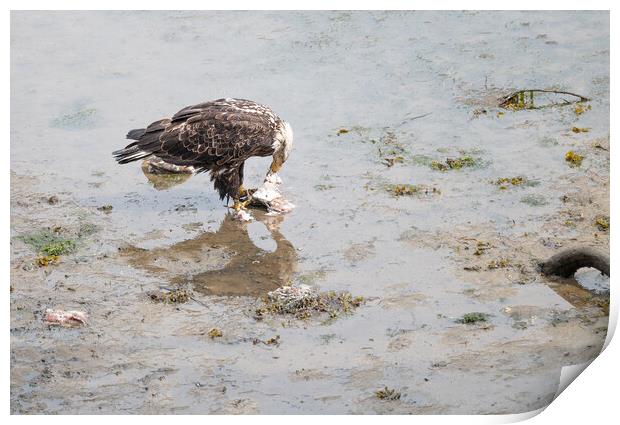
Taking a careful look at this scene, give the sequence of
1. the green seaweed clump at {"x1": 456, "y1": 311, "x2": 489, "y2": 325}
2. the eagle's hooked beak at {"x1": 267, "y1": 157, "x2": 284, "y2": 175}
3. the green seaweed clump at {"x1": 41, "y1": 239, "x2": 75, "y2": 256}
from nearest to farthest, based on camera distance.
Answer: the green seaweed clump at {"x1": 456, "y1": 311, "x2": 489, "y2": 325}, the green seaweed clump at {"x1": 41, "y1": 239, "x2": 75, "y2": 256}, the eagle's hooked beak at {"x1": 267, "y1": 157, "x2": 284, "y2": 175}

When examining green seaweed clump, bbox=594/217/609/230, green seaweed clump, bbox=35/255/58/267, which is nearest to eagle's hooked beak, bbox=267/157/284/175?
green seaweed clump, bbox=35/255/58/267

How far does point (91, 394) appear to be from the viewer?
24.6 feet

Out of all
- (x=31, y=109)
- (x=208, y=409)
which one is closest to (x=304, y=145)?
(x=31, y=109)

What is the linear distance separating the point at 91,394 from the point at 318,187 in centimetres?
396

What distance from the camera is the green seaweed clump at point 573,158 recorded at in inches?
431

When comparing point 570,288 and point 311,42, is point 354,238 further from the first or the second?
point 311,42

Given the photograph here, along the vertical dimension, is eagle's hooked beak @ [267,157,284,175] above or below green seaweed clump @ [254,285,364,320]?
above

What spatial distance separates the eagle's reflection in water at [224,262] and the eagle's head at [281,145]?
69 centimetres

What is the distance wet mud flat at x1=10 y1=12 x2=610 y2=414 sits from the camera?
7.71 meters

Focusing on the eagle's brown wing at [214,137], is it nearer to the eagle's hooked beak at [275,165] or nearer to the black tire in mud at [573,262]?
the eagle's hooked beak at [275,165]

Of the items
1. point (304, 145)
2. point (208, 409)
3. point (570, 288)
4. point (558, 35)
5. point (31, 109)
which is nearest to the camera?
point (208, 409)

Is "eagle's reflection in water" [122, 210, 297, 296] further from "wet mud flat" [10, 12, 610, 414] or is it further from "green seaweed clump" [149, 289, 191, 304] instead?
"green seaweed clump" [149, 289, 191, 304]

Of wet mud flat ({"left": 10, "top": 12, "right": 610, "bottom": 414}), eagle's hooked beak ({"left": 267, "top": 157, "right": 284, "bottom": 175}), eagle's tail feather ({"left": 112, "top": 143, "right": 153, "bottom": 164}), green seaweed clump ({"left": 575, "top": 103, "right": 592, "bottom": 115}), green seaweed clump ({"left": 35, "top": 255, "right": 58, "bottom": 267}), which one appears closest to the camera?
wet mud flat ({"left": 10, "top": 12, "right": 610, "bottom": 414})

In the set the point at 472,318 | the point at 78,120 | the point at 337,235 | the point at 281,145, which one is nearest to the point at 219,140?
the point at 281,145
